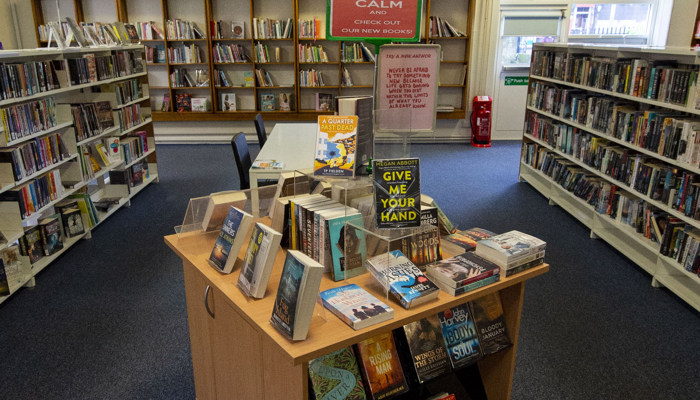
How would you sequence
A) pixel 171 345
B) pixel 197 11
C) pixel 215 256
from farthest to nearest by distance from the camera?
1. pixel 197 11
2. pixel 171 345
3. pixel 215 256

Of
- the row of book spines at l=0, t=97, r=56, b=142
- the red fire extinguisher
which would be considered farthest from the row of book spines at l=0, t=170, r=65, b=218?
the red fire extinguisher

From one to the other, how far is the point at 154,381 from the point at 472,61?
6830 mm

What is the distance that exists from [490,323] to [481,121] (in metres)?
6.37

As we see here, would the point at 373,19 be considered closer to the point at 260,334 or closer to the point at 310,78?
the point at 260,334

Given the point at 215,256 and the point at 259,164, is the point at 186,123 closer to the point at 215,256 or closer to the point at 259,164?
the point at 259,164

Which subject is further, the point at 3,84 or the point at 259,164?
the point at 259,164

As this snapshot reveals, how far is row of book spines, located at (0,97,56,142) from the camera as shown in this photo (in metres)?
3.51

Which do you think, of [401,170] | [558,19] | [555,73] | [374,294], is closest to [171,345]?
[374,294]

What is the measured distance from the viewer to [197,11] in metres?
7.82

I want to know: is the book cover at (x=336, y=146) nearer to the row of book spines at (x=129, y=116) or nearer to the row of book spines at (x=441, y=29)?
the row of book spines at (x=129, y=116)

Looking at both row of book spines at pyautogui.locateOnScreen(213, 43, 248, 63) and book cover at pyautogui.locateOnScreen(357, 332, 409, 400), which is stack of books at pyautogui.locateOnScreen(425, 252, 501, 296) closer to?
book cover at pyautogui.locateOnScreen(357, 332, 409, 400)

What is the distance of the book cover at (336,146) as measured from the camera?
1.94m

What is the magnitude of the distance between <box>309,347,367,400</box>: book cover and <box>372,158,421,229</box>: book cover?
1.53ft

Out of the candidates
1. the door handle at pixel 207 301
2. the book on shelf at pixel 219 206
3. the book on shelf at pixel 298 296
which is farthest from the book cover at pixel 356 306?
the book on shelf at pixel 219 206
